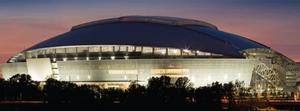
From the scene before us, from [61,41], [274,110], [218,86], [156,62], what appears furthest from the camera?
[61,41]

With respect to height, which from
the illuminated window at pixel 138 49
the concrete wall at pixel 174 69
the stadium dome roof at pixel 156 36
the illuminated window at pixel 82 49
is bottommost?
the concrete wall at pixel 174 69

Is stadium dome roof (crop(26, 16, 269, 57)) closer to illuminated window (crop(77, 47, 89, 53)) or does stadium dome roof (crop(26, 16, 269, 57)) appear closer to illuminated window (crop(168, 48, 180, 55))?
illuminated window (crop(168, 48, 180, 55))

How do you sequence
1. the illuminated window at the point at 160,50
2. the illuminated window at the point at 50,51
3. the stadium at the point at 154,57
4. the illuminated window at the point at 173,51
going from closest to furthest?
the stadium at the point at 154,57
the illuminated window at the point at 160,50
the illuminated window at the point at 173,51
the illuminated window at the point at 50,51

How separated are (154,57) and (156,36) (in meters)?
5.03

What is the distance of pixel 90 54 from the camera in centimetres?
11219

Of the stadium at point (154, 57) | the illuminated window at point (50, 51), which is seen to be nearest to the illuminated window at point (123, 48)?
the stadium at point (154, 57)

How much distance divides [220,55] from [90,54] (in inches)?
813

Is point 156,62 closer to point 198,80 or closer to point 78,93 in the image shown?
point 198,80

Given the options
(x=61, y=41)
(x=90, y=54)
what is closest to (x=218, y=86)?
(x=90, y=54)

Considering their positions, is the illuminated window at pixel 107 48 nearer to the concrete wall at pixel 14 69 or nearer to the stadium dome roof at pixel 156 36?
the stadium dome roof at pixel 156 36

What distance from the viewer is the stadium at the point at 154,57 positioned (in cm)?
10838

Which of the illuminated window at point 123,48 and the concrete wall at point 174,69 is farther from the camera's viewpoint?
the illuminated window at point 123,48

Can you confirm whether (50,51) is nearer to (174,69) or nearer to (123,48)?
(123,48)

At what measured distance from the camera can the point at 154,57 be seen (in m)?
108
